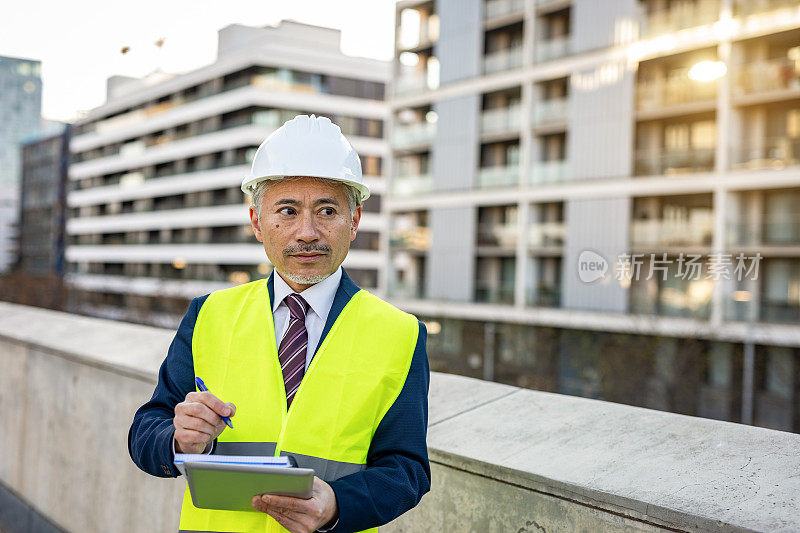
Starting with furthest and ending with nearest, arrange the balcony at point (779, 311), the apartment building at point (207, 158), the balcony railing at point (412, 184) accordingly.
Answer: the apartment building at point (207, 158), the balcony railing at point (412, 184), the balcony at point (779, 311)

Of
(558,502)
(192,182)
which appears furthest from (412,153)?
(558,502)

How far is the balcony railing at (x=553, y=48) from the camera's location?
89.6ft

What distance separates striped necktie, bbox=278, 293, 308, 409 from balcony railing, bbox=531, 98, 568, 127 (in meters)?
26.8

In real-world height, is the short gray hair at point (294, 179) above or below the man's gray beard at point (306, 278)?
above

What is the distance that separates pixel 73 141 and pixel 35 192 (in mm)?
17636

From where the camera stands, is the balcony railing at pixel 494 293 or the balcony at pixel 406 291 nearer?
the balcony railing at pixel 494 293

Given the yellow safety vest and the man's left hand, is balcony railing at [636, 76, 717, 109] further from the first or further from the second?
the man's left hand

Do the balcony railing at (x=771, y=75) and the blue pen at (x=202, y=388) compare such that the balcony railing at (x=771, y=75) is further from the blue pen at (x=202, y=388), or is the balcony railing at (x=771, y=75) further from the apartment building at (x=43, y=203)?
the apartment building at (x=43, y=203)

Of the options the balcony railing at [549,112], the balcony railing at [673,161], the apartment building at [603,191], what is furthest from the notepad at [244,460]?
the balcony railing at [549,112]

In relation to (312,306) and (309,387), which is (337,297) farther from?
(309,387)

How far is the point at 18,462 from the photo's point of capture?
4.83 m

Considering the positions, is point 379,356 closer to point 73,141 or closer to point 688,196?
point 688,196

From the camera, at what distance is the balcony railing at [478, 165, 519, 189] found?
94.1 feet

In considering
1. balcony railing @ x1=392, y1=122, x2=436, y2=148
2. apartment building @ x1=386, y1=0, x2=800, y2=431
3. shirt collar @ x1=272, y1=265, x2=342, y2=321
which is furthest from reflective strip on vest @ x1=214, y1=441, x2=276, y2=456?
balcony railing @ x1=392, y1=122, x2=436, y2=148
